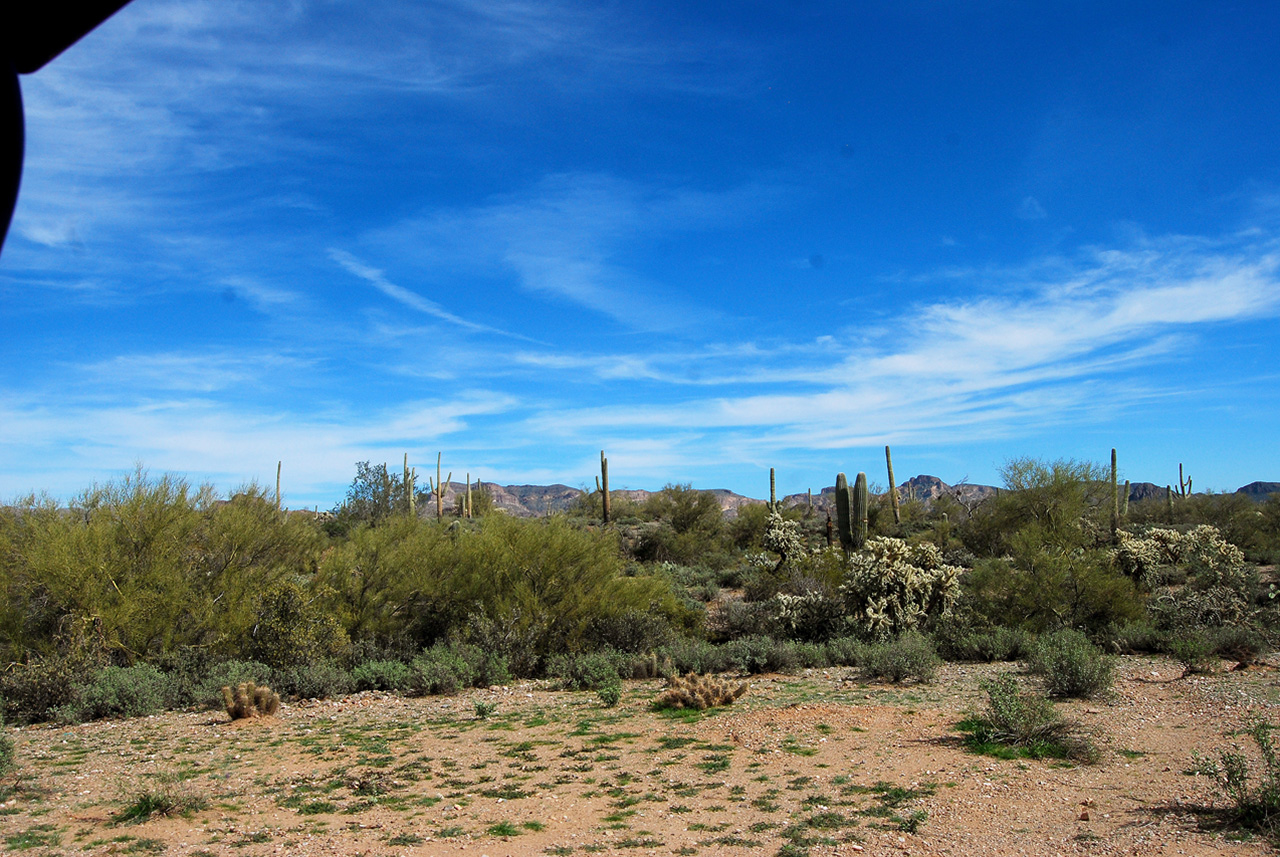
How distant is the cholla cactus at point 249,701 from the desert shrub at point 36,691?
93.3 inches

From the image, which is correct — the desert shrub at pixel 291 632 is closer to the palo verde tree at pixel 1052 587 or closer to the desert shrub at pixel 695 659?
the desert shrub at pixel 695 659

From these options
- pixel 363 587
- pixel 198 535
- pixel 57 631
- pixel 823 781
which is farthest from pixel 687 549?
pixel 823 781

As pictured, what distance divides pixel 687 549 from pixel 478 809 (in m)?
25.1

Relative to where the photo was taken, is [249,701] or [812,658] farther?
[812,658]

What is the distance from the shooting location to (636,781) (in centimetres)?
848

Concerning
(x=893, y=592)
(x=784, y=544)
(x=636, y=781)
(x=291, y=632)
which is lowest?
(x=636, y=781)

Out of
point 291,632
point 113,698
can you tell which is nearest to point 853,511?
point 291,632

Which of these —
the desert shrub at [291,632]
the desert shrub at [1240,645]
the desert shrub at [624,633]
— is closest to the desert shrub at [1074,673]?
the desert shrub at [1240,645]

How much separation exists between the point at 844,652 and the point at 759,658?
2040mm

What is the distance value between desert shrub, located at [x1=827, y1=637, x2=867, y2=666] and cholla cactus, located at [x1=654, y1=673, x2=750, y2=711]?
4368mm

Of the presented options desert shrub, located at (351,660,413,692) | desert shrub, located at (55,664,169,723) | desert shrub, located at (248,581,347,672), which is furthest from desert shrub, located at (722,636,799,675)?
desert shrub, located at (55,664,169,723)

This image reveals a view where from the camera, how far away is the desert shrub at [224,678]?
1266 cm

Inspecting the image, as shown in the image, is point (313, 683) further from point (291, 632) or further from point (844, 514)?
point (844, 514)

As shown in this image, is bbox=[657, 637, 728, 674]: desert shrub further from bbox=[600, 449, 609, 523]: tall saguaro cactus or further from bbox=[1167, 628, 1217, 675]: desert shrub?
bbox=[600, 449, 609, 523]: tall saguaro cactus
